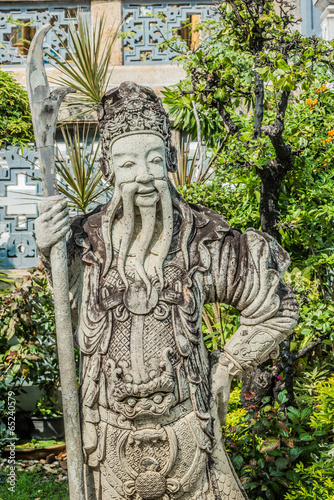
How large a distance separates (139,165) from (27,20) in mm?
5522

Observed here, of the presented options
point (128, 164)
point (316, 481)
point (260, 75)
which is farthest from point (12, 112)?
point (316, 481)

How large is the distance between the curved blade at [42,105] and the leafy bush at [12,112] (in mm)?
4026

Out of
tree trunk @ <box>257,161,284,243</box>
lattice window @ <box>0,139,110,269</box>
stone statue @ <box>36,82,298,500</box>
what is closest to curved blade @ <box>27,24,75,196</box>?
stone statue @ <box>36,82,298,500</box>

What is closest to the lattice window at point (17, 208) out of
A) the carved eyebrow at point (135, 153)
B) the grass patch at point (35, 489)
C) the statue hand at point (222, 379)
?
the grass patch at point (35, 489)

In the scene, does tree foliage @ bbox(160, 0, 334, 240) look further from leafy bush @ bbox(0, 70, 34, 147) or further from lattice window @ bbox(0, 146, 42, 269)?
lattice window @ bbox(0, 146, 42, 269)

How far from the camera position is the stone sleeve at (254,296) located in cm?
308

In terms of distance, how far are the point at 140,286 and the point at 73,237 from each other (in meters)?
0.41

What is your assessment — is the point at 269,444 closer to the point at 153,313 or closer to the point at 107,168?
the point at 153,313

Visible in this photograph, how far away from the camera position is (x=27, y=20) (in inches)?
309

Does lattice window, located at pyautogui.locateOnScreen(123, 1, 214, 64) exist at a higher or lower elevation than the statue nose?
higher

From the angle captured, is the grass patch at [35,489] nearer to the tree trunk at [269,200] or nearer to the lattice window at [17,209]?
→ the lattice window at [17,209]

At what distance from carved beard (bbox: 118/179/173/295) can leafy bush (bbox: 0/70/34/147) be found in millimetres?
4169

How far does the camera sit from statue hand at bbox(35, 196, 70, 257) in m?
2.94

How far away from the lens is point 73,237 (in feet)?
10.4
